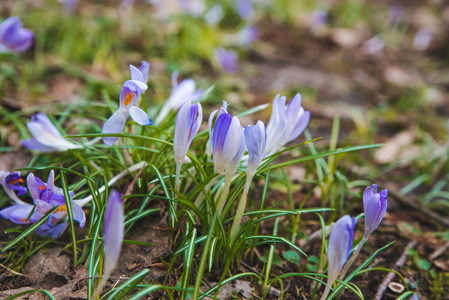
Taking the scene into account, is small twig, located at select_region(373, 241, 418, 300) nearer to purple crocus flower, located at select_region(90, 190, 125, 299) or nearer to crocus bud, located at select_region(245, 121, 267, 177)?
crocus bud, located at select_region(245, 121, 267, 177)

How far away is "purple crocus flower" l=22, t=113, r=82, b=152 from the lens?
1518mm

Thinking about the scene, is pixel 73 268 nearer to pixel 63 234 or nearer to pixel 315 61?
pixel 63 234

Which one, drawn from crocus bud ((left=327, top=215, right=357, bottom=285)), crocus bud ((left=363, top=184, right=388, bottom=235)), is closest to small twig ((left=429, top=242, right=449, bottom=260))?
crocus bud ((left=363, top=184, right=388, bottom=235))

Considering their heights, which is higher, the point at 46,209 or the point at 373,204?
the point at 373,204

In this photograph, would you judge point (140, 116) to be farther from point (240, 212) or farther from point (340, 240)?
point (340, 240)

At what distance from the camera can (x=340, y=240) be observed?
1015 millimetres

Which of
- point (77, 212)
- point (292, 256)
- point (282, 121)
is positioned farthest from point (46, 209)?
point (292, 256)

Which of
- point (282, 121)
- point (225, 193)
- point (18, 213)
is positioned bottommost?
point (18, 213)

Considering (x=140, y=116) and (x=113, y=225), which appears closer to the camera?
(x=113, y=225)

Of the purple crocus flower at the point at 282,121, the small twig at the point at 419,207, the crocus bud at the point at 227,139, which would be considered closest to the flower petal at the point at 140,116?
the crocus bud at the point at 227,139

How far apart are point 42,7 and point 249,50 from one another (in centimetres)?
226

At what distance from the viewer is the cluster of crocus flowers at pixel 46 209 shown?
124 centimetres

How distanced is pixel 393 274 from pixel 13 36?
2.37m

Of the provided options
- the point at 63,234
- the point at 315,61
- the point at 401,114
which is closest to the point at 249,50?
the point at 315,61
